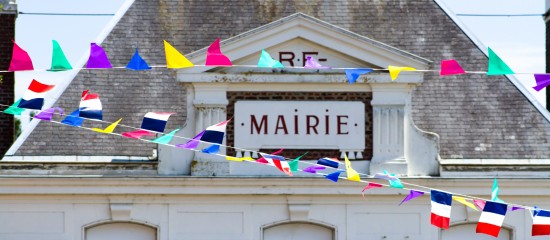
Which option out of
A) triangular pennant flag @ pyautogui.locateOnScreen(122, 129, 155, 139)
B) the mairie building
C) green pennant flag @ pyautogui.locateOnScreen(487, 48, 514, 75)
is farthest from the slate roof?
green pennant flag @ pyautogui.locateOnScreen(487, 48, 514, 75)

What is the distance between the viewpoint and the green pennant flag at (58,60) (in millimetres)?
20844

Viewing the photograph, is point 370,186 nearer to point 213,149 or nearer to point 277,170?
A: point 277,170

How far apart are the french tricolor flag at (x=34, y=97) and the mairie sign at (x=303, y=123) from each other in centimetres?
355

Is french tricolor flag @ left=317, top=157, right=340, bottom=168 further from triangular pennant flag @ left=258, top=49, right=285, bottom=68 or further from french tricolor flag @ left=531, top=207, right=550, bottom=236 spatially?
french tricolor flag @ left=531, top=207, right=550, bottom=236

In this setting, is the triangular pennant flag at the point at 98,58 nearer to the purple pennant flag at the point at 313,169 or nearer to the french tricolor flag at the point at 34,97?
the french tricolor flag at the point at 34,97

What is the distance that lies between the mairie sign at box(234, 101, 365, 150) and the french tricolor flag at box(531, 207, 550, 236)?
3322mm

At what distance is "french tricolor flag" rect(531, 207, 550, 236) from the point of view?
2205cm

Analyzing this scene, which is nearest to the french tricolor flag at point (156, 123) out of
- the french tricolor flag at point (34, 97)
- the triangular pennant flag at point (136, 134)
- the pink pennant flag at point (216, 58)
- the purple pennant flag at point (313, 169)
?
the triangular pennant flag at point (136, 134)

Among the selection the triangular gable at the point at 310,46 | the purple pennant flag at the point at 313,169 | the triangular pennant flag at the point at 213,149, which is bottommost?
the purple pennant flag at the point at 313,169

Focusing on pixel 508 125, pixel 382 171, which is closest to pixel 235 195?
pixel 382 171

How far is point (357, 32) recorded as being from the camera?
1054 inches

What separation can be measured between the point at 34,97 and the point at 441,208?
5.65 m

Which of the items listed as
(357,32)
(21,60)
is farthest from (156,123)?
(357,32)

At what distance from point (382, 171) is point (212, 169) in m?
2.52
